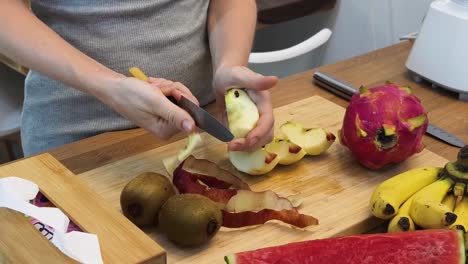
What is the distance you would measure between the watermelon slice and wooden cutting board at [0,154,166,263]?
0.12m

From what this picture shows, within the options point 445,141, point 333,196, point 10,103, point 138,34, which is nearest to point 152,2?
point 138,34

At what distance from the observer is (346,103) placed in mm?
1266

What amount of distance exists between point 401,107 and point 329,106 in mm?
254

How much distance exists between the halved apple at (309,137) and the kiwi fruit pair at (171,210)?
0.26 meters

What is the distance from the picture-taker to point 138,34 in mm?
1100

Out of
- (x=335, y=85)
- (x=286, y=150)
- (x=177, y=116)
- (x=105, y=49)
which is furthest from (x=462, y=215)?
(x=105, y=49)

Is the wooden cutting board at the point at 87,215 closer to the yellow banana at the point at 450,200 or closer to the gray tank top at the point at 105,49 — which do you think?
the gray tank top at the point at 105,49

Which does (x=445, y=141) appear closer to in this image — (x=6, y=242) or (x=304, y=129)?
(x=304, y=129)

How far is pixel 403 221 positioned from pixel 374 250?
0.06m

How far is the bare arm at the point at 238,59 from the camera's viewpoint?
3.17ft

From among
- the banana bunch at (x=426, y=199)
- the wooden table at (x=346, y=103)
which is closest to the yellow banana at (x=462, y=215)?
the banana bunch at (x=426, y=199)

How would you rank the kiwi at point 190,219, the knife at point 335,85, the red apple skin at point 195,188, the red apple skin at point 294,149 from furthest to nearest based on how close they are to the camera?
1. the knife at point 335,85
2. the red apple skin at point 294,149
3. the red apple skin at point 195,188
4. the kiwi at point 190,219

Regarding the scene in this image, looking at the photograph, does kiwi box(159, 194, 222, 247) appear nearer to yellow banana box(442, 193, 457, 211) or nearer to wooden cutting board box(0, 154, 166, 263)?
wooden cutting board box(0, 154, 166, 263)

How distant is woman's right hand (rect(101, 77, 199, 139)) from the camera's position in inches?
35.1
